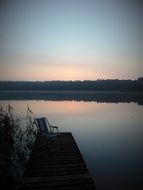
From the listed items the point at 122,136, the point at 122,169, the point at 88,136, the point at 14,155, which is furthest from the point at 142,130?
the point at 14,155

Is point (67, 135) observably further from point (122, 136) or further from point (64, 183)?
point (64, 183)

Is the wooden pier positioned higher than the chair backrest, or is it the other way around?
the chair backrest

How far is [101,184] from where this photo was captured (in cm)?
587

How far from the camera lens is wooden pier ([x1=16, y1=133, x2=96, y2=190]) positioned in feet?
14.8

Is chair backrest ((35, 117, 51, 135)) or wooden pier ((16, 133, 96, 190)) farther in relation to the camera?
chair backrest ((35, 117, 51, 135))

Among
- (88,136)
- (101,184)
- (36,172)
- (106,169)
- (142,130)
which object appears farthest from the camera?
(142,130)

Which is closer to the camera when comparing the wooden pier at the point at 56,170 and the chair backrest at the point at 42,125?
the wooden pier at the point at 56,170

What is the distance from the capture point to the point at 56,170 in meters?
5.32

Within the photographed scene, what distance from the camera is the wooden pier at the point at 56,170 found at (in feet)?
14.8

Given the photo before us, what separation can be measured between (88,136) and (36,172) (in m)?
7.10

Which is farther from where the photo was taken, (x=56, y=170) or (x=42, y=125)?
(x=42, y=125)

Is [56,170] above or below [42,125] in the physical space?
below

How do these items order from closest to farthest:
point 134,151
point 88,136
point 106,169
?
1. point 106,169
2. point 134,151
3. point 88,136

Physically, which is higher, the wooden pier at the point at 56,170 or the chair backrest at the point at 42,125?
the chair backrest at the point at 42,125
